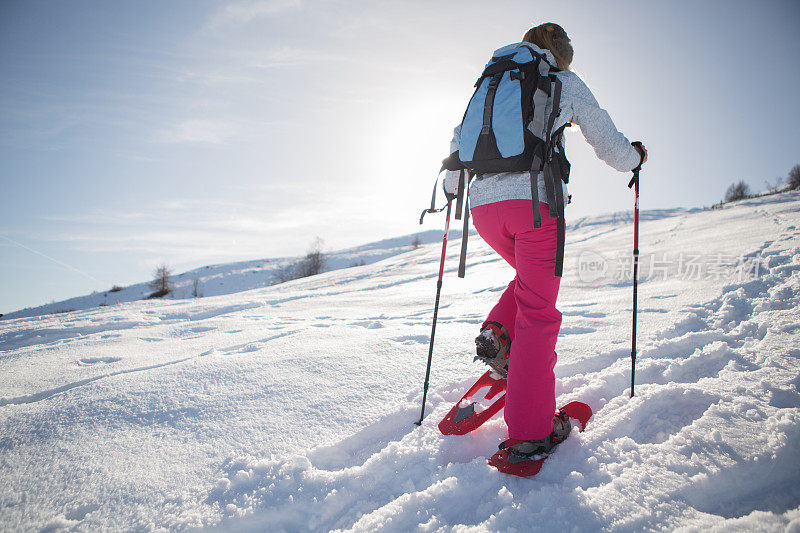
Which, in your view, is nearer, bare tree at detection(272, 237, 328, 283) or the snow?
the snow

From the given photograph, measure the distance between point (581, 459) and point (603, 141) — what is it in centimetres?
150

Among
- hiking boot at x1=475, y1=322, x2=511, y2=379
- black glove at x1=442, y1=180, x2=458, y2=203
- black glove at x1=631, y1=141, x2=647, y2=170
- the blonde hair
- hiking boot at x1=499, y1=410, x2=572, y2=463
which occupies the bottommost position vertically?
hiking boot at x1=499, y1=410, x2=572, y2=463

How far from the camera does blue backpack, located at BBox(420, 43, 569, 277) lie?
1.59m

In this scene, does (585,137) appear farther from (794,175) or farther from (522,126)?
(794,175)

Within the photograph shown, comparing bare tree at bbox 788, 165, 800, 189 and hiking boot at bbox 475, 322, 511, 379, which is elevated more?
bare tree at bbox 788, 165, 800, 189

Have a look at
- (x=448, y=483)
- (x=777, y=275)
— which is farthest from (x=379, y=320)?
(x=777, y=275)

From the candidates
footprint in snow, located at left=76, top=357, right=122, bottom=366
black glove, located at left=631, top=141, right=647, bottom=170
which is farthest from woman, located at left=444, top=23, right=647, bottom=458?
footprint in snow, located at left=76, top=357, right=122, bottom=366

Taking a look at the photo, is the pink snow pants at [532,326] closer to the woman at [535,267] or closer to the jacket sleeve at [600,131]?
the woman at [535,267]

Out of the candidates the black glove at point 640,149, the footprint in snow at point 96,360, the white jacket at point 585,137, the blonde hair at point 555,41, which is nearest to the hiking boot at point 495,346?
the white jacket at point 585,137

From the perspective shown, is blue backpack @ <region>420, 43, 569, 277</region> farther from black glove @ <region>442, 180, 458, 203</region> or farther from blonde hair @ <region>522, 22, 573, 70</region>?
black glove @ <region>442, 180, 458, 203</region>

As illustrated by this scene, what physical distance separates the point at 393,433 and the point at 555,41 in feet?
7.44

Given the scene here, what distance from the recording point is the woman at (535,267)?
1.59 metres

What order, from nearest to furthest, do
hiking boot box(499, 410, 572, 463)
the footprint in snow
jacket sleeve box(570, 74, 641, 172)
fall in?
hiking boot box(499, 410, 572, 463) < jacket sleeve box(570, 74, 641, 172) < the footprint in snow

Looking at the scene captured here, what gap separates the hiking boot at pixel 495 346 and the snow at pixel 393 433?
0.38 m
